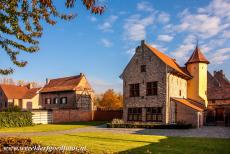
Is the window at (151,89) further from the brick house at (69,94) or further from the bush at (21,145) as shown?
the bush at (21,145)

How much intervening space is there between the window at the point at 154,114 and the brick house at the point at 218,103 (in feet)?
28.9

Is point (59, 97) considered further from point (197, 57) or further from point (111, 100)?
point (197, 57)

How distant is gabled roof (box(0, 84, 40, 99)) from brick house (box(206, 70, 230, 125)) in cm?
3876

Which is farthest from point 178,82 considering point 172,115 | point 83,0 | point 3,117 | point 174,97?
point 83,0

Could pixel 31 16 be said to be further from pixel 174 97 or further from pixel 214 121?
pixel 214 121

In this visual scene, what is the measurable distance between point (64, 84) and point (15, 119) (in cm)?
2077

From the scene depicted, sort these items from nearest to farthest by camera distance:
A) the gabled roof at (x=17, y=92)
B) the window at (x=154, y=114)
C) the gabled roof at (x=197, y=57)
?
1. the window at (x=154, y=114)
2. the gabled roof at (x=197, y=57)
3. the gabled roof at (x=17, y=92)

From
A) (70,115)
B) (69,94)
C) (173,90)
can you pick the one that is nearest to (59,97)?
(69,94)

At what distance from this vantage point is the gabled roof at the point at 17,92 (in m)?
63.4

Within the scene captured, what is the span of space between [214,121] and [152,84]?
11.2 metres

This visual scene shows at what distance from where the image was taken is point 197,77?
3850cm

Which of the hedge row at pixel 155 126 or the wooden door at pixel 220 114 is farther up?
the wooden door at pixel 220 114

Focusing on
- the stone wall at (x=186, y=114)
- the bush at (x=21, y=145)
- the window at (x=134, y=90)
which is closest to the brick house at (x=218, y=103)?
the stone wall at (x=186, y=114)

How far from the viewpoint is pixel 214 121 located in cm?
3778
